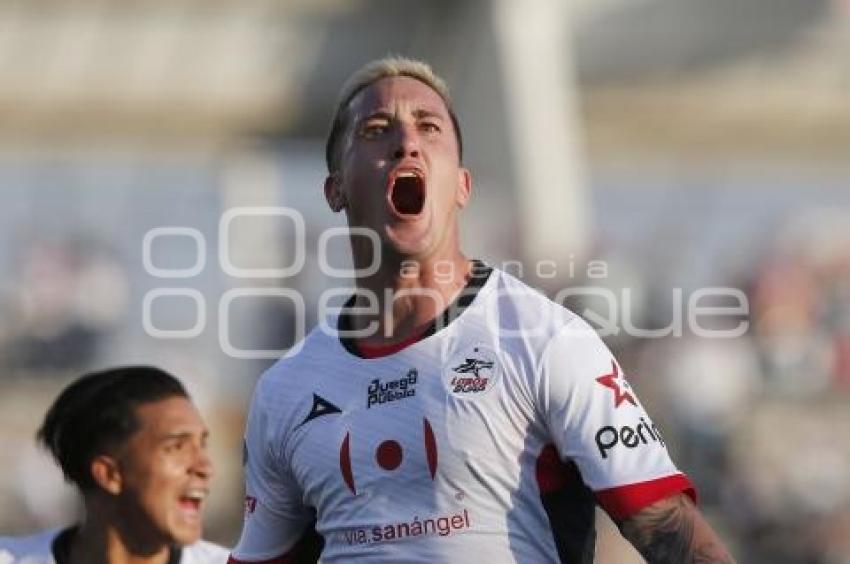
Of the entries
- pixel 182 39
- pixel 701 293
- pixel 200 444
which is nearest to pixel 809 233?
pixel 701 293

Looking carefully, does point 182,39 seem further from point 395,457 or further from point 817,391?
point 395,457

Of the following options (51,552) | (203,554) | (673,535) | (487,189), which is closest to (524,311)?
(673,535)

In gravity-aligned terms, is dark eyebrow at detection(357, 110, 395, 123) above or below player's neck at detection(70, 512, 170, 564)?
above

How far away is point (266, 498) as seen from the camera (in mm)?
4668

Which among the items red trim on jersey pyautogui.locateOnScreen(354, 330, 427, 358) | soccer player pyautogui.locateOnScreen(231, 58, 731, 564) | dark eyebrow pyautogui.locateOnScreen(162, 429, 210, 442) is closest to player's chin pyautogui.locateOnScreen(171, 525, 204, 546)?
dark eyebrow pyautogui.locateOnScreen(162, 429, 210, 442)

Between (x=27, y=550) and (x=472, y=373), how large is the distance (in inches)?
86.3

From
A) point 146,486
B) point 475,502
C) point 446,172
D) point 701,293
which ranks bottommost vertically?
point 475,502

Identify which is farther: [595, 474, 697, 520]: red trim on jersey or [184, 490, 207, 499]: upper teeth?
[184, 490, 207, 499]: upper teeth

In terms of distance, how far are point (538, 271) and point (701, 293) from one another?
3922 mm

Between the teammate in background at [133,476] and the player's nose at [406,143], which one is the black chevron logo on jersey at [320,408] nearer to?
the player's nose at [406,143]

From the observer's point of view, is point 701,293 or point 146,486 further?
point 701,293

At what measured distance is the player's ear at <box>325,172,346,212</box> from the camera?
4.68 meters

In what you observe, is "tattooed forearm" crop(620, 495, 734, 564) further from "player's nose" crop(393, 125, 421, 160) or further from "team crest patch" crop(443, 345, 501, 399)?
"player's nose" crop(393, 125, 421, 160)

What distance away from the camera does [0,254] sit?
1928cm
